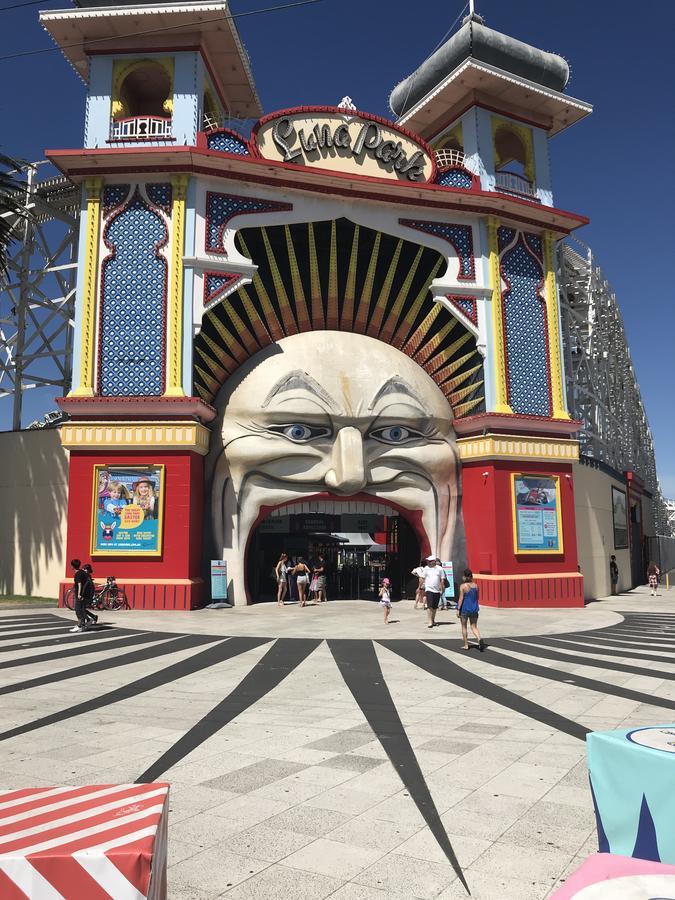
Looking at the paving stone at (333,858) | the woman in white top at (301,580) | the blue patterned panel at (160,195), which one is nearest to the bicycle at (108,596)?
the woman in white top at (301,580)

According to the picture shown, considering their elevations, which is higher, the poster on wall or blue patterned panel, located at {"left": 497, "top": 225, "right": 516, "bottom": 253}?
blue patterned panel, located at {"left": 497, "top": 225, "right": 516, "bottom": 253}

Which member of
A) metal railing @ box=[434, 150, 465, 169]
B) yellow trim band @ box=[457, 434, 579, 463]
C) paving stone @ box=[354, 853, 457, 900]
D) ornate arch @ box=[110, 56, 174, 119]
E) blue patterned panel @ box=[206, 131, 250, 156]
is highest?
ornate arch @ box=[110, 56, 174, 119]

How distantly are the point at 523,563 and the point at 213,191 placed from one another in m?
15.2

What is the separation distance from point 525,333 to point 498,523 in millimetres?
6696

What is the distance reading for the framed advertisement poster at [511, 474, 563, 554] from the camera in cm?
2138

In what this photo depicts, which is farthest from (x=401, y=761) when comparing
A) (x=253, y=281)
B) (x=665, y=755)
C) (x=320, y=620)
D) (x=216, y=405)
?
(x=253, y=281)

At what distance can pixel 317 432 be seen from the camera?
65.0ft

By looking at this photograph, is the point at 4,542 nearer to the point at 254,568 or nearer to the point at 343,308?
the point at 254,568

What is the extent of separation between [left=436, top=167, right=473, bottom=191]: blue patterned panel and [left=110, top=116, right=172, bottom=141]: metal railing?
9.02 metres

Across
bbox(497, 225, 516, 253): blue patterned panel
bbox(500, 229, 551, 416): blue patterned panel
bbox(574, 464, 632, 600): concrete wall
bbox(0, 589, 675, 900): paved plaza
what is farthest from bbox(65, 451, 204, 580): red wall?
bbox(574, 464, 632, 600): concrete wall

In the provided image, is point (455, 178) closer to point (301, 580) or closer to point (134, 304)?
point (134, 304)

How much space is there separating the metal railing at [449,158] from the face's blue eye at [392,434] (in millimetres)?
9531

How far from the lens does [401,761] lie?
5855 mm

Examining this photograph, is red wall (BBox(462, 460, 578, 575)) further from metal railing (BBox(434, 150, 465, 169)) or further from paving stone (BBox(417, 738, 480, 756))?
paving stone (BBox(417, 738, 480, 756))
